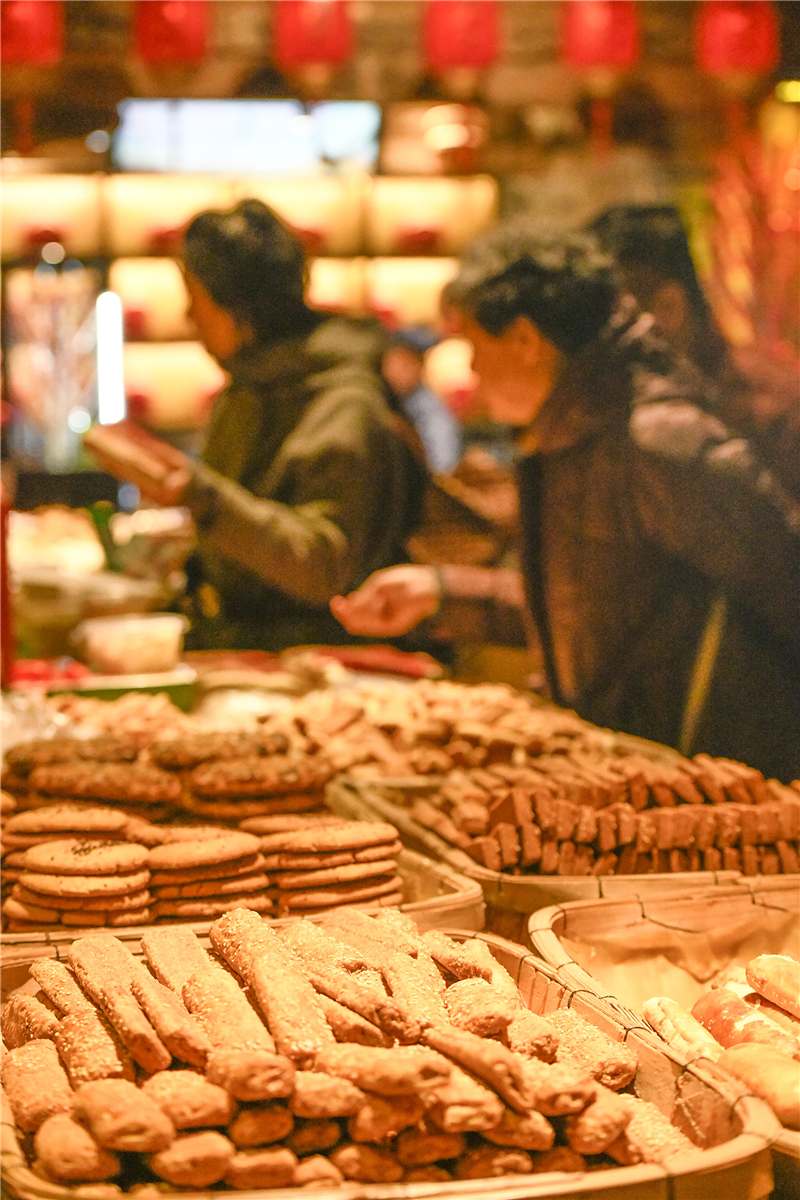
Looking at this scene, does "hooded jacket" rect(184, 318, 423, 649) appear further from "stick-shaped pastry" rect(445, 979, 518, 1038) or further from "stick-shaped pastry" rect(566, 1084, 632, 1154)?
"stick-shaped pastry" rect(566, 1084, 632, 1154)

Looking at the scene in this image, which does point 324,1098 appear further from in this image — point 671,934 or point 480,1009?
point 671,934

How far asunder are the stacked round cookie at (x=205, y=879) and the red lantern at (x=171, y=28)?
3.47 m

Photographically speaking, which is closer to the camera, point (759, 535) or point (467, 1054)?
point (467, 1054)

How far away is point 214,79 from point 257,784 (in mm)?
5028

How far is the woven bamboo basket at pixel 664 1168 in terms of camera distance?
39.8 inches

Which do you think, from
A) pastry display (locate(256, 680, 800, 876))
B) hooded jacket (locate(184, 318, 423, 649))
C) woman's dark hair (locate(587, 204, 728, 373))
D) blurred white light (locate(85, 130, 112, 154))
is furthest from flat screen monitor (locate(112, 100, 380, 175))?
pastry display (locate(256, 680, 800, 876))

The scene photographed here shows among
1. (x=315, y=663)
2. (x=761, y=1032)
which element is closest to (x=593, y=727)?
A: (x=315, y=663)

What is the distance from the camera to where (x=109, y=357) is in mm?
5152

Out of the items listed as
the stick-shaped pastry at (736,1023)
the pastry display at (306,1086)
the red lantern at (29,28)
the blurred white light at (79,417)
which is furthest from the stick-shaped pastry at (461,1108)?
the blurred white light at (79,417)

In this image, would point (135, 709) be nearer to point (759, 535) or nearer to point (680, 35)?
point (759, 535)

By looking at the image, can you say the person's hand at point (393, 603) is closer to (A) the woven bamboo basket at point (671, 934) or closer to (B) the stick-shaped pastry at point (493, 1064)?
(A) the woven bamboo basket at point (671, 934)

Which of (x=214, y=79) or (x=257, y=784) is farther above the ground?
(x=214, y=79)

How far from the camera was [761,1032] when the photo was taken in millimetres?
1392

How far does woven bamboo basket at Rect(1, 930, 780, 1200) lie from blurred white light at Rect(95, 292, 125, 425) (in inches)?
159
